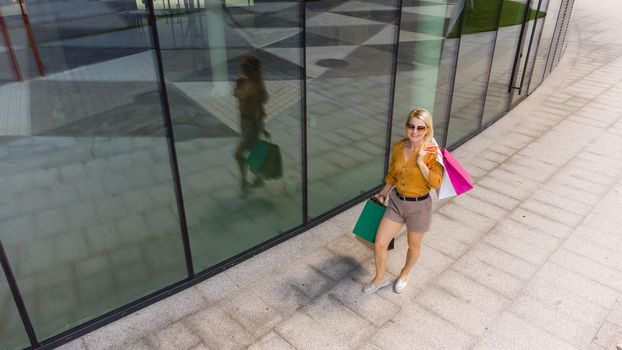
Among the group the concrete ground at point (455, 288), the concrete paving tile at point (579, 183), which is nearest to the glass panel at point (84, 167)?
the concrete ground at point (455, 288)

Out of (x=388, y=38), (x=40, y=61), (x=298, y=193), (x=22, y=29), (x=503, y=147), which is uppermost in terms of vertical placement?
(x=22, y=29)

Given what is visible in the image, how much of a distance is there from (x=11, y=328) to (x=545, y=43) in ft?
41.0

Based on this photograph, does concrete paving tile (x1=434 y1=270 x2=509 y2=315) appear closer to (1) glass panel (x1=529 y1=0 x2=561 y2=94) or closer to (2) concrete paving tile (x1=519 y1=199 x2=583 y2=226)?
(2) concrete paving tile (x1=519 y1=199 x2=583 y2=226)

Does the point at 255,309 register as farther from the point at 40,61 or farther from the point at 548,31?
the point at 548,31

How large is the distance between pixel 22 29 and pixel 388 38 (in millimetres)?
4366

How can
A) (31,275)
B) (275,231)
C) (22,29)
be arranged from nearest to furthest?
(22,29)
(31,275)
(275,231)

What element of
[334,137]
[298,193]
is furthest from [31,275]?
[334,137]

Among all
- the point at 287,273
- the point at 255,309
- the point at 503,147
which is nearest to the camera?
the point at 255,309

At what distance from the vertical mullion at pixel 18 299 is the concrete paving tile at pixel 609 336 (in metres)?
5.47

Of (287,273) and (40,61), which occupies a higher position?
(40,61)

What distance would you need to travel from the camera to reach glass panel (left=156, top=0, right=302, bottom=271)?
4.45m

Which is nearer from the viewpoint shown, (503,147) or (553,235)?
(553,235)

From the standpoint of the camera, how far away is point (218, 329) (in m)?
4.84

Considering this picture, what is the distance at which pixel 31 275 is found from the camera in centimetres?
445
